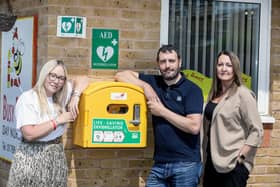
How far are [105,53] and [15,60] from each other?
1.14 m

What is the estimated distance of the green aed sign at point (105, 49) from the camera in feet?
20.1

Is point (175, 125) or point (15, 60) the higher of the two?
point (15, 60)

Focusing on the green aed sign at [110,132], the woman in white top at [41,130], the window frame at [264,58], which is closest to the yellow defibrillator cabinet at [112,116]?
the green aed sign at [110,132]

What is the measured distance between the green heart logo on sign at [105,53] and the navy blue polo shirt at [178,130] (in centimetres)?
78

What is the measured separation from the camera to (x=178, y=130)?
5516 millimetres

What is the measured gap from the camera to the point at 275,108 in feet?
22.3

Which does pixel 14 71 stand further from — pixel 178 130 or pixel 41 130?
pixel 178 130

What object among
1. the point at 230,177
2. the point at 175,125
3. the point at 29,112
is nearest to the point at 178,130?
the point at 175,125

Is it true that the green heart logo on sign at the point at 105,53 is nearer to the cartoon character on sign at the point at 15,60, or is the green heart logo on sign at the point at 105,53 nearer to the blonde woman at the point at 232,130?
the cartoon character on sign at the point at 15,60

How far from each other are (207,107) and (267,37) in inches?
60.6

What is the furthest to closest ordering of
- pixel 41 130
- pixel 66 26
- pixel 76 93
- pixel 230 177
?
pixel 66 26 < pixel 76 93 < pixel 230 177 < pixel 41 130

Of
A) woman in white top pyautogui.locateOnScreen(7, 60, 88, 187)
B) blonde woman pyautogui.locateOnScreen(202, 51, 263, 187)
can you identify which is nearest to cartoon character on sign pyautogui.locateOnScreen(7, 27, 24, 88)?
woman in white top pyautogui.locateOnScreen(7, 60, 88, 187)

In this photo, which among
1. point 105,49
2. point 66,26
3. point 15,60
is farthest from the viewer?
point 15,60

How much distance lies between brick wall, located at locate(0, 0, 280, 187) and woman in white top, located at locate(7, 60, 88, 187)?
73 centimetres
